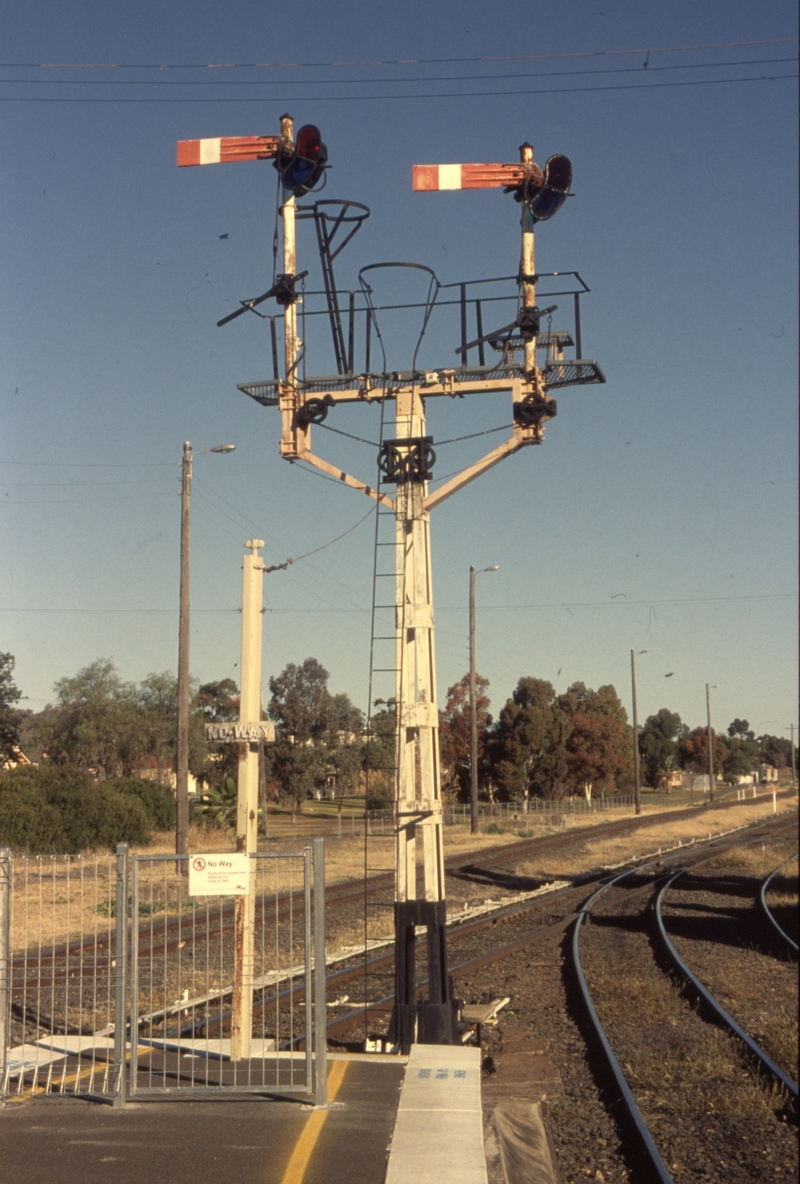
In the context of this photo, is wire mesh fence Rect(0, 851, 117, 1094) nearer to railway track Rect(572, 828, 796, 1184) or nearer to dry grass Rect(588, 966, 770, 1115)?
railway track Rect(572, 828, 796, 1184)

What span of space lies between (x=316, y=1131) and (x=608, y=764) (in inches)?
2435

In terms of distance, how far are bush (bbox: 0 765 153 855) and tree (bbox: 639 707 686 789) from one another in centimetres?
3722

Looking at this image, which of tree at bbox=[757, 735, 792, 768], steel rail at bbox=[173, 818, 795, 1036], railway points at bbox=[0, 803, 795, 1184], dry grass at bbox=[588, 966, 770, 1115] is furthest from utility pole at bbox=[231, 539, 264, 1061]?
tree at bbox=[757, 735, 792, 768]

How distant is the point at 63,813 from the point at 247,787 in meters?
20.5

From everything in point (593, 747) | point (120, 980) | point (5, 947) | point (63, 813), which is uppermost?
point (593, 747)

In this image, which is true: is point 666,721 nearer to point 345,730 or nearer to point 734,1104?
point 345,730

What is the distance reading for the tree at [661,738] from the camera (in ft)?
202

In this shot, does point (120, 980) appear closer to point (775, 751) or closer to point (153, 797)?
point (775, 751)

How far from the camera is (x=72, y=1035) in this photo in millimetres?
10078

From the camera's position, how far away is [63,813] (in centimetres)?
2791

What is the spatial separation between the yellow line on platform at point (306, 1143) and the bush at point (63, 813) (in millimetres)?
18781

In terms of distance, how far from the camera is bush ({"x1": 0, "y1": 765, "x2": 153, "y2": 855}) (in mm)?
26469

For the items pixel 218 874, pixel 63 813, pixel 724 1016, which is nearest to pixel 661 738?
pixel 63 813

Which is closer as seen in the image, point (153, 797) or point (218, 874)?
point (218, 874)
